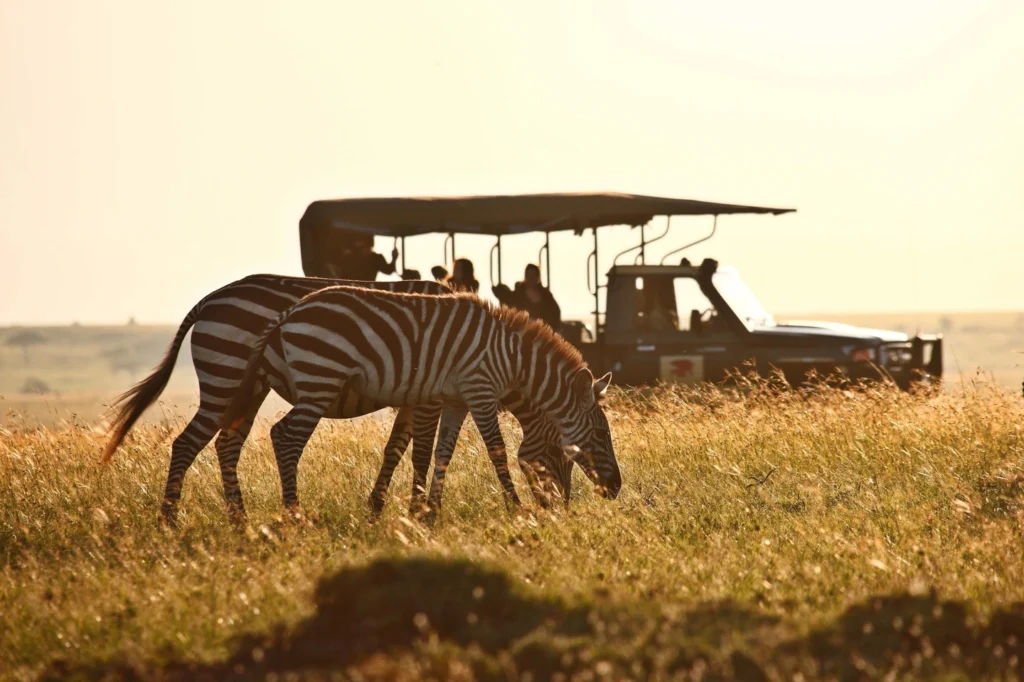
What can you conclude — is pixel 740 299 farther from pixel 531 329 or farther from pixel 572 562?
pixel 572 562

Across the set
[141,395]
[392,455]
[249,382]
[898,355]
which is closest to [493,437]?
[392,455]

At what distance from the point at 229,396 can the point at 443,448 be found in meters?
1.61

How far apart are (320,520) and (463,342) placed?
1.56 meters

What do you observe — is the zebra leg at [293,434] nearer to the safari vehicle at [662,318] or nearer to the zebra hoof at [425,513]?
the zebra hoof at [425,513]

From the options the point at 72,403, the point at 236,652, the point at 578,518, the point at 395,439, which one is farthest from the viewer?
the point at 72,403

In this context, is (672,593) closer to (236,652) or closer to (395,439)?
(236,652)

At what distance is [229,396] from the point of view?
9.09 metres

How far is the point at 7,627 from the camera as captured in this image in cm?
589

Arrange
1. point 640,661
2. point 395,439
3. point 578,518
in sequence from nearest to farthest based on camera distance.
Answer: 1. point 640,661
2. point 578,518
3. point 395,439

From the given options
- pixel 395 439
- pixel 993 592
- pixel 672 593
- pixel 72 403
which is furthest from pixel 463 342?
pixel 72 403

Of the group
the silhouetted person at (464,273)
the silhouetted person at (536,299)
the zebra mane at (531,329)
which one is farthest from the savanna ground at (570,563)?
the silhouetted person at (536,299)

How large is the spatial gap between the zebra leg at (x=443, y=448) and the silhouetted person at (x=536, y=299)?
14.2 ft

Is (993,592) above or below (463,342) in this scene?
below

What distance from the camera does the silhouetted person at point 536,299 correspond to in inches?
528
